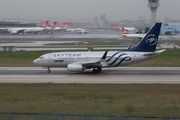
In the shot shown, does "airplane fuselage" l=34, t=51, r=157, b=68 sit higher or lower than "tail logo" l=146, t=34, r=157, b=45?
lower

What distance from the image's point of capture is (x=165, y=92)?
23.9m

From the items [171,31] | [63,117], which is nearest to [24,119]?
[63,117]

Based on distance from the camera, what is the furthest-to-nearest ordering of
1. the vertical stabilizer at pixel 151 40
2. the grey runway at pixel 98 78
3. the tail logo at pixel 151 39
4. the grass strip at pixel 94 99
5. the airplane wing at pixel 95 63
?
the tail logo at pixel 151 39, the vertical stabilizer at pixel 151 40, the airplane wing at pixel 95 63, the grey runway at pixel 98 78, the grass strip at pixel 94 99

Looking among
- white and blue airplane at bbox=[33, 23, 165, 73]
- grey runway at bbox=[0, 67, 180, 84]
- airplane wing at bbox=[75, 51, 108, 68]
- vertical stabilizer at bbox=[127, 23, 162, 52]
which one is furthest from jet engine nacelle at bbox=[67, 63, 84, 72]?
vertical stabilizer at bbox=[127, 23, 162, 52]

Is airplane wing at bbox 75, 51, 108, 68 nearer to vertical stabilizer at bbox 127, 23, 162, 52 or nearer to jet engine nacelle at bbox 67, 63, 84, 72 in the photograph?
jet engine nacelle at bbox 67, 63, 84, 72

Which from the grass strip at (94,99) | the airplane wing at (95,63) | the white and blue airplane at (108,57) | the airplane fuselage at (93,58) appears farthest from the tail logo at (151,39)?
the grass strip at (94,99)

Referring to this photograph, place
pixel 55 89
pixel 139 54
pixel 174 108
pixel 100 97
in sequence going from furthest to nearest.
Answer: pixel 139 54, pixel 55 89, pixel 100 97, pixel 174 108

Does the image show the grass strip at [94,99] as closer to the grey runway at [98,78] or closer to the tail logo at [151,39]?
the grey runway at [98,78]

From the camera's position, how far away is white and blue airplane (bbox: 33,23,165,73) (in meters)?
36.7

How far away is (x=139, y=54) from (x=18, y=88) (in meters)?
19.2

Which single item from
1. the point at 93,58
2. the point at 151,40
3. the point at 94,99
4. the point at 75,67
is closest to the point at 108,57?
the point at 93,58

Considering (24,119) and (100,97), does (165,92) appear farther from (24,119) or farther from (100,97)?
(24,119)

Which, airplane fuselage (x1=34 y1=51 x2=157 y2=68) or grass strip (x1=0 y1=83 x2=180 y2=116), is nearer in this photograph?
grass strip (x1=0 y1=83 x2=180 y2=116)

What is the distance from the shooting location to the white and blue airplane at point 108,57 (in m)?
36.7
